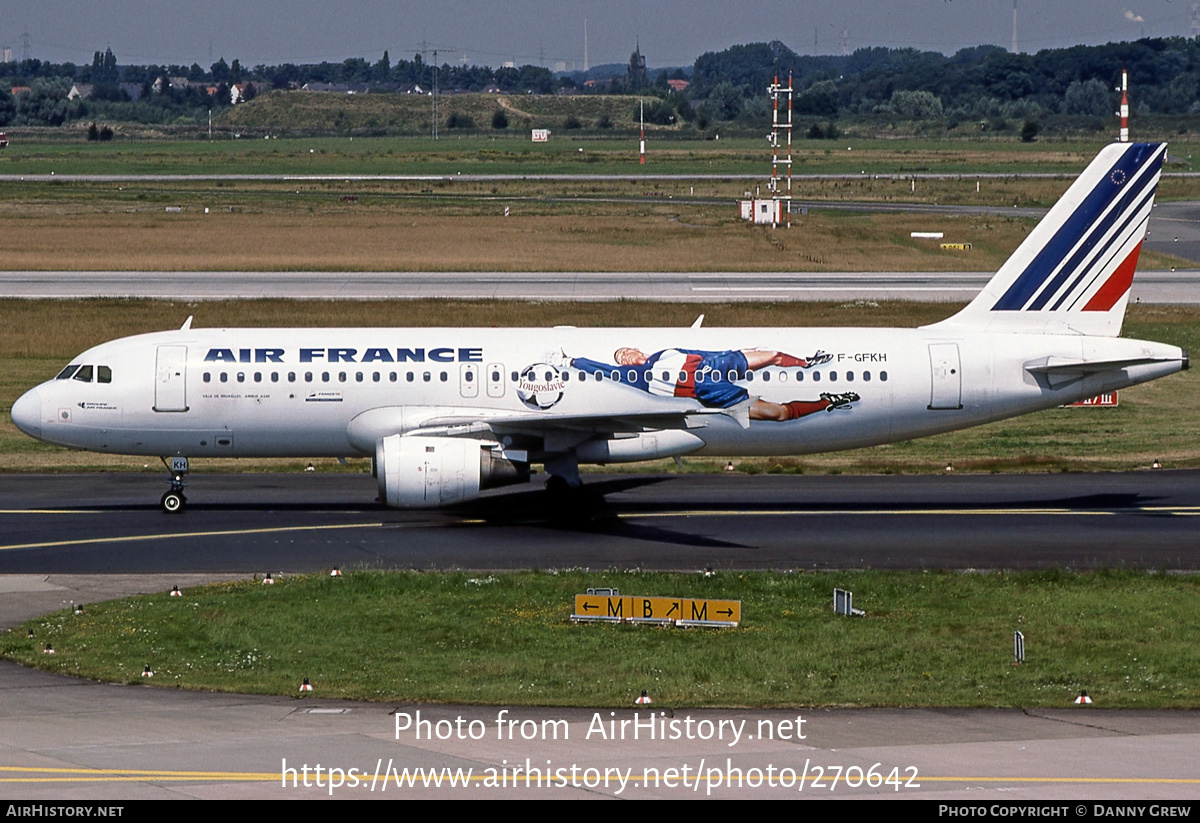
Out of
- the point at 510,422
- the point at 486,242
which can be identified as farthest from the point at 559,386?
the point at 486,242

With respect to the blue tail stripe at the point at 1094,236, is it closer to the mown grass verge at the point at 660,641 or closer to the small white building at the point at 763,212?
the mown grass verge at the point at 660,641

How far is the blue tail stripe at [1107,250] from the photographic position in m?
37.8

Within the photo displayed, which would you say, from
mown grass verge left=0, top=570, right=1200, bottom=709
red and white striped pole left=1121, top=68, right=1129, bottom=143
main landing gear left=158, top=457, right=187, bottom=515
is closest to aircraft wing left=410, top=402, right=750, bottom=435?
mown grass verge left=0, top=570, right=1200, bottom=709

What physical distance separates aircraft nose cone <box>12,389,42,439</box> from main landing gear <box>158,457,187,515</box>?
3.20 meters

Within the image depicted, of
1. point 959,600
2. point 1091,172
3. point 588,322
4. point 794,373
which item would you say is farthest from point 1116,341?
point 588,322

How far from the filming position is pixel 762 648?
79.9 feet

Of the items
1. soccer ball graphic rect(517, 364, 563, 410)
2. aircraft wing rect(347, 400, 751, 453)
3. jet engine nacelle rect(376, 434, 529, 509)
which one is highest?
soccer ball graphic rect(517, 364, 563, 410)

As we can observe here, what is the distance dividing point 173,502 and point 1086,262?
23992mm

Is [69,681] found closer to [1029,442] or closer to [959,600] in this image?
[959,600]

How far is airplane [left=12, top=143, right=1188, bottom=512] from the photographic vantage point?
36406 millimetres

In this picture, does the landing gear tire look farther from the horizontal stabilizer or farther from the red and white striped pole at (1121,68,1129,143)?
the red and white striped pole at (1121,68,1129,143)

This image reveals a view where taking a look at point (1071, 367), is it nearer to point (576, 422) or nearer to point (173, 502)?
point (576, 422)

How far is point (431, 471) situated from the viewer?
110 ft

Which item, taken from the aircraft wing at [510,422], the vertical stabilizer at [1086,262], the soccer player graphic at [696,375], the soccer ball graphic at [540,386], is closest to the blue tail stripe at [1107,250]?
the vertical stabilizer at [1086,262]
